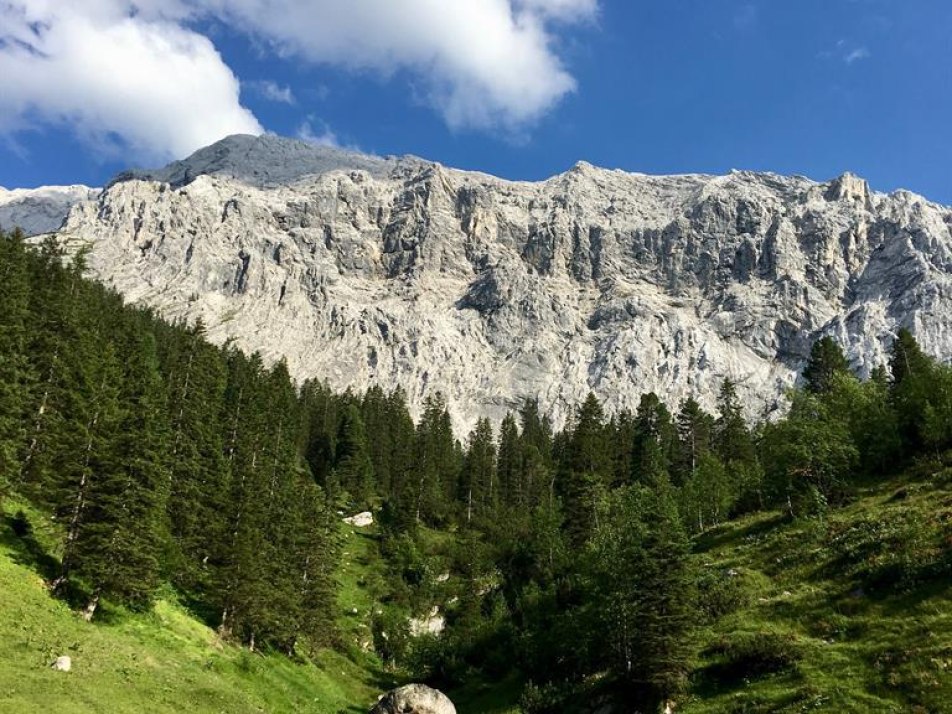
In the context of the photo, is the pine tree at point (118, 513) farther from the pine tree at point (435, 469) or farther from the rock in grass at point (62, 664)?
the pine tree at point (435, 469)

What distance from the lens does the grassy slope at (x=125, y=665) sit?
2730 centimetres

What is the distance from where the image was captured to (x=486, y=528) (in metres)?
106

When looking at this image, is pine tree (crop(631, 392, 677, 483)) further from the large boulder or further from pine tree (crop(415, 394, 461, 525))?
the large boulder

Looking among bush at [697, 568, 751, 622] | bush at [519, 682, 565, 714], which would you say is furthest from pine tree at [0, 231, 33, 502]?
bush at [697, 568, 751, 622]

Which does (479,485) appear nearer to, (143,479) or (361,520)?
(361,520)

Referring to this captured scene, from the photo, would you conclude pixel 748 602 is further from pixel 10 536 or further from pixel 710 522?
pixel 10 536

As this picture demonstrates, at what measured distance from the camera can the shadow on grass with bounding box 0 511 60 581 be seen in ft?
128

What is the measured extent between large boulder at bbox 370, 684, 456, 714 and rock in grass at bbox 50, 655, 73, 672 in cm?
1805

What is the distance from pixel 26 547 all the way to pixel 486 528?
7254cm

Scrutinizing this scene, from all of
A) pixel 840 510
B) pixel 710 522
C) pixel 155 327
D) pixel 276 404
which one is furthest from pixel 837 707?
pixel 155 327

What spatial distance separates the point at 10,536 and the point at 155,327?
380 ft

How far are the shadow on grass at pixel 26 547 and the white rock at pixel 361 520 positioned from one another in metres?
60.2

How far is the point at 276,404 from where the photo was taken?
337 ft

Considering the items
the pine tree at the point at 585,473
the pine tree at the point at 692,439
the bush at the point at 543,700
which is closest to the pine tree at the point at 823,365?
the pine tree at the point at 692,439
